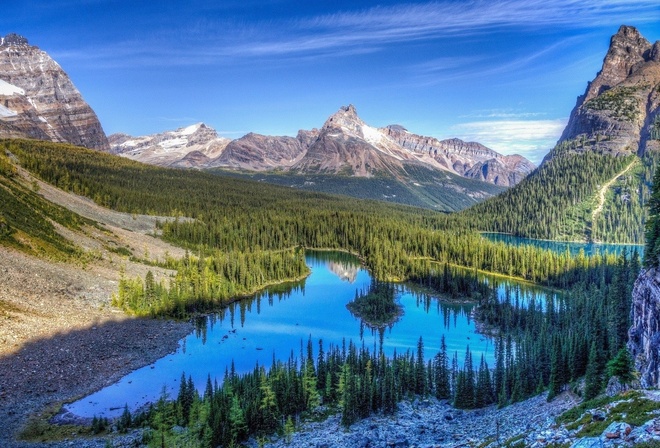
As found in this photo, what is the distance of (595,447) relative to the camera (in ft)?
71.0

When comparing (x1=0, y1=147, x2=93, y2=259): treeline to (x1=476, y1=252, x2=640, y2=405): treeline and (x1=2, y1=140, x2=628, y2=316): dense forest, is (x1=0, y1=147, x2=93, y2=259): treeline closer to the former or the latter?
(x1=2, y1=140, x2=628, y2=316): dense forest

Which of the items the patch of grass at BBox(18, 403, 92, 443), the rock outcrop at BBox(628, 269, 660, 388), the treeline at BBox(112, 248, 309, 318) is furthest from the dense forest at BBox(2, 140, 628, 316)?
the rock outcrop at BBox(628, 269, 660, 388)

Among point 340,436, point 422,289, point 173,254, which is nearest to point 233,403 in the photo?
point 340,436

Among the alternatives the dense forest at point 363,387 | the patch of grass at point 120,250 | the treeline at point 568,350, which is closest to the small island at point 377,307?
the treeline at point 568,350

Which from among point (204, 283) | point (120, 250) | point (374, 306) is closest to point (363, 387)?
point (374, 306)

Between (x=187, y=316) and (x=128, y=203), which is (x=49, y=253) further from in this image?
(x=128, y=203)

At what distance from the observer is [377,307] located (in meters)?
104

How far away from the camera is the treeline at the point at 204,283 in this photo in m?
91.5

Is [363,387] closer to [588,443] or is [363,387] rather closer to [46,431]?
[588,443]

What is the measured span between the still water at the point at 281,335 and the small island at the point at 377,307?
1.92 metres

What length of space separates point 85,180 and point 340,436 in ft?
615

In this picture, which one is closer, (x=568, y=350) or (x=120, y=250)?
(x=568, y=350)

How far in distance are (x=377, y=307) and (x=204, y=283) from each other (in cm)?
4328

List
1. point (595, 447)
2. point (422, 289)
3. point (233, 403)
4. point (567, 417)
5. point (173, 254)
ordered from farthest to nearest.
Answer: point (173, 254) < point (422, 289) < point (233, 403) < point (567, 417) < point (595, 447)
